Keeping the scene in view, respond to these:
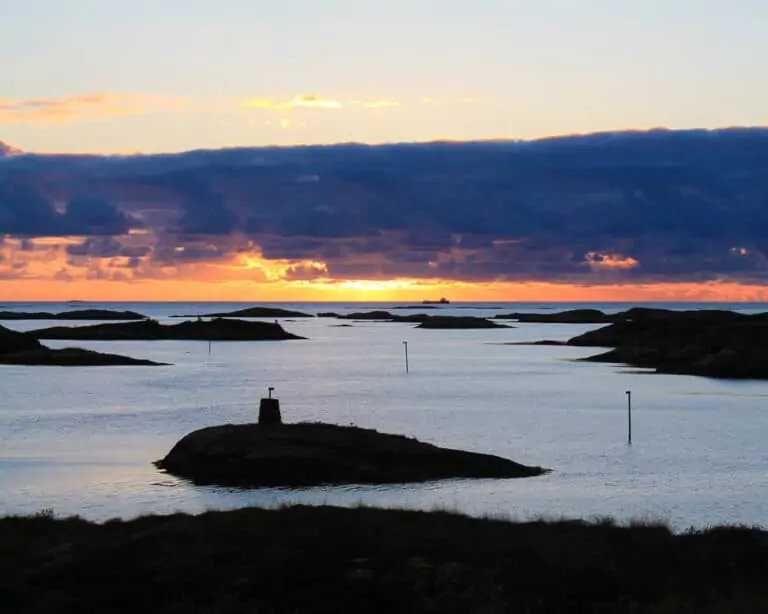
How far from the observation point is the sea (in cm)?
3794

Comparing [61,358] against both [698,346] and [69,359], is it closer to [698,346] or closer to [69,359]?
[69,359]

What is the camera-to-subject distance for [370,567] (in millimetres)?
19016

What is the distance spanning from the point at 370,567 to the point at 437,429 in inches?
1855

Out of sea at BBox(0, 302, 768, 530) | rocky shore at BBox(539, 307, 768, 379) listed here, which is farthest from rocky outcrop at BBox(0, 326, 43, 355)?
rocky shore at BBox(539, 307, 768, 379)

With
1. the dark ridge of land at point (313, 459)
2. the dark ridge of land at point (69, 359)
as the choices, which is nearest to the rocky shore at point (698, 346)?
the dark ridge of land at point (69, 359)

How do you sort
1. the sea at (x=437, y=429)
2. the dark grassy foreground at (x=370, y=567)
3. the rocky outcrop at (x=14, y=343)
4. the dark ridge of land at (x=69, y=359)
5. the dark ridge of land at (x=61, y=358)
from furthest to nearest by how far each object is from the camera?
1. the rocky outcrop at (x=14, y=343)
2. the dark ridge of land at (x=61, y=358)
3. the dark ridge of land at (x=69, y=359)
4. the sea at (x=437, y=429)
5. the dark grassy foreground at (x=370, y=567)

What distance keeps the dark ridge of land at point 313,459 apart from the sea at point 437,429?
1005 mm

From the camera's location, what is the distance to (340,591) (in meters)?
18.1

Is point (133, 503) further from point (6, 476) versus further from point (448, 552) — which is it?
point (448, 552)

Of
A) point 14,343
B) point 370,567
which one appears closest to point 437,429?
point 370,567

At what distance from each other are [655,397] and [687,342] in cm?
4772

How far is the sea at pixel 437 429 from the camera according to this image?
1494 inches

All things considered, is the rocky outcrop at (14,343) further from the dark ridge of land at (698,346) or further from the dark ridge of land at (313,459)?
the dark ridge of land at (313,459)

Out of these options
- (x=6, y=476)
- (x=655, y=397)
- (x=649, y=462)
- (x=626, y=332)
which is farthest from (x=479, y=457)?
(x=626, y=332)
